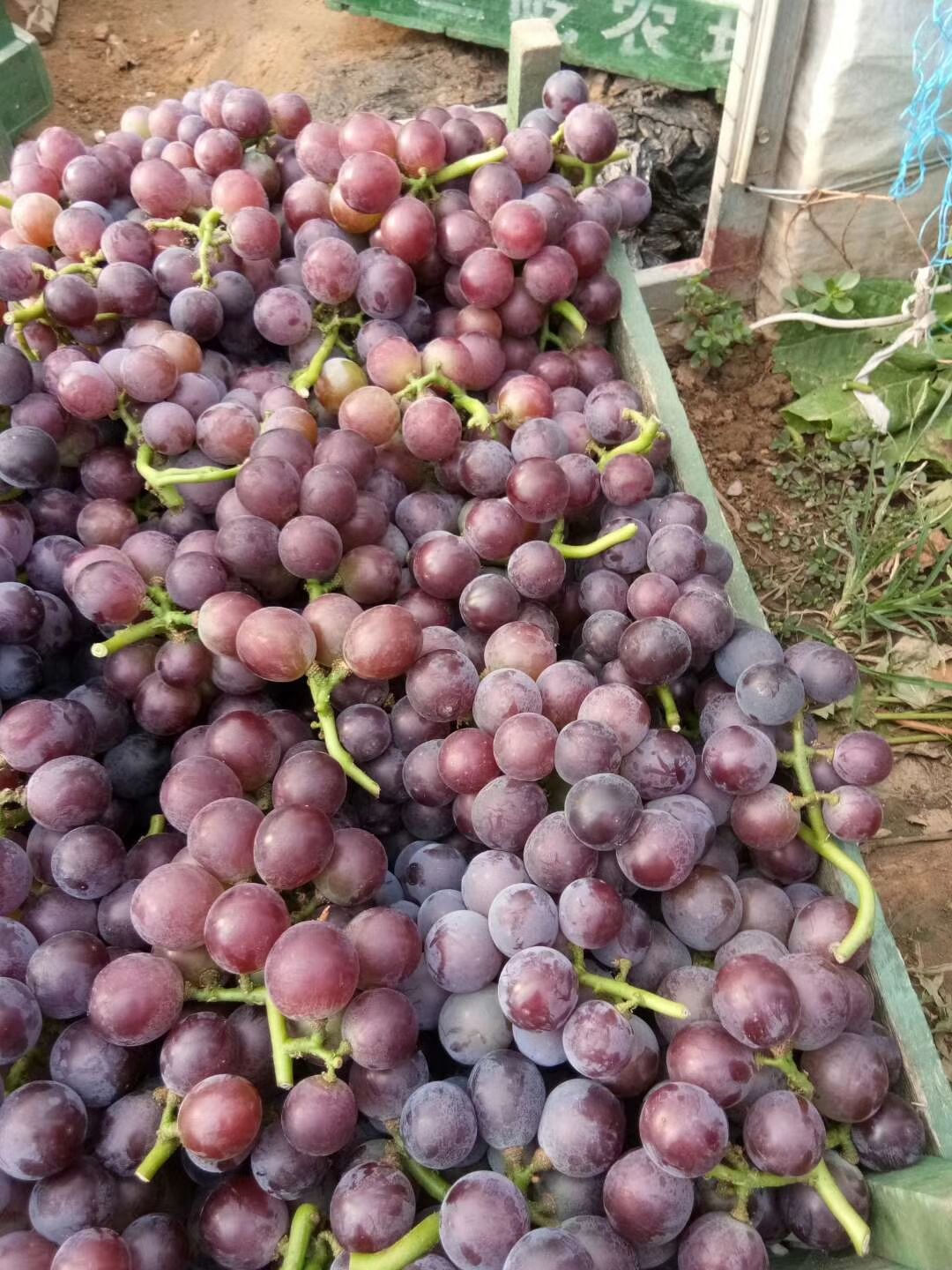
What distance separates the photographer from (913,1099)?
102 cm

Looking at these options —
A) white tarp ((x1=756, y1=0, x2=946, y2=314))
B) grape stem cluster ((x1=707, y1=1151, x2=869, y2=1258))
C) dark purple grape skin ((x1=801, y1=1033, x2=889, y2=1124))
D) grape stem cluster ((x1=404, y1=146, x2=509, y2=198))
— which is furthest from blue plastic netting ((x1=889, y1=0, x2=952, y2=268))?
grape stem cluster ((x1=707, y1=1151, x2=869, y2=1258))

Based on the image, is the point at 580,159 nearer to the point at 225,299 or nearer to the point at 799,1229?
the point at 225,299

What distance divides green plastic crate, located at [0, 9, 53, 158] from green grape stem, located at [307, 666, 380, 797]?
3.10 metres

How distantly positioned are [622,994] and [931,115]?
225cm

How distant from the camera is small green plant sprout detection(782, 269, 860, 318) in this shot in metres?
2.54

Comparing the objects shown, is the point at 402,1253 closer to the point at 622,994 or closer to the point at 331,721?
the point at 622,994

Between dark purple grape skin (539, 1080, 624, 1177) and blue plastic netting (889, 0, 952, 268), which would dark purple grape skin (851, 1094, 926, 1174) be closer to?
dark purple grape skin (539, 1080, 624, 1177)

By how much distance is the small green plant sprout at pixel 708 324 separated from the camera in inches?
103

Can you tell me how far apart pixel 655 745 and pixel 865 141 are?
204 centimetres

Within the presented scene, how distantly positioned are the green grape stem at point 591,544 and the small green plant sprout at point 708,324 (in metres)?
1.56

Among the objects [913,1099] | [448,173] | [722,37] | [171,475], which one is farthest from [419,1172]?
[722,37]

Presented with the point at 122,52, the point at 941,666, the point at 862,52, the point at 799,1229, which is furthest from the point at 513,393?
the point at 122,52

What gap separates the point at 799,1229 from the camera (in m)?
0.92

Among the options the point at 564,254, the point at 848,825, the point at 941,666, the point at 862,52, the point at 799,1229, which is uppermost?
the point at 862,52
